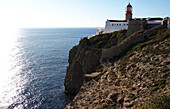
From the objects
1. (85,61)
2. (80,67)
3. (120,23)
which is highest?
(120,23)

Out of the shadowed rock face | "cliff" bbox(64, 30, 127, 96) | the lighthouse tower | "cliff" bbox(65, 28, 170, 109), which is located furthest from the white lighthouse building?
"cliff" bbox(65, 28, 170, 109)

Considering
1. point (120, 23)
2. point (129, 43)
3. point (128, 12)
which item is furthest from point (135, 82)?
point (128, 12)

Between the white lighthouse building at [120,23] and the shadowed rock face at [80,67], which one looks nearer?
the shadowed rock face at [80,67]

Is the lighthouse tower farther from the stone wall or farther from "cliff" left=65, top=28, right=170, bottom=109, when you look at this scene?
the stone wall

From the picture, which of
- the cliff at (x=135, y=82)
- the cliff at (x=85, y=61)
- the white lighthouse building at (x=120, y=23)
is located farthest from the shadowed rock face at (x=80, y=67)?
the white lighthouse building at (x=120, y=23)

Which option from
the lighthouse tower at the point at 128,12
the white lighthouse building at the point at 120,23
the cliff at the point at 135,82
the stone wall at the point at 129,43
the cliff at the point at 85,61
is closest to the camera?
the cliff at the point at 135,82

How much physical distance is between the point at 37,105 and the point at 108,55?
80.7ft

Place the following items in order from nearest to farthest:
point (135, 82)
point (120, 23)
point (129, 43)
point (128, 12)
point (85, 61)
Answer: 1. point (135, 82)
2. point (129, 43)
3. point (85, 61)
4. point (128, 12)
5. point (120, 23)

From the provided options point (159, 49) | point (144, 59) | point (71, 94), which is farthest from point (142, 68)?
point (71, 94)

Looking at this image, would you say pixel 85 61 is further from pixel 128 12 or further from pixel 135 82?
pixel 128 12

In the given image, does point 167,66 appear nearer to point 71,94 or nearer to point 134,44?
point 134,44

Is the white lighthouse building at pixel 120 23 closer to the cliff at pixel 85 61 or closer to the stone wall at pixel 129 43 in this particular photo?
the cliff at pixel 85 61

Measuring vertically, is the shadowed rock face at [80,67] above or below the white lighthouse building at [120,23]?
below

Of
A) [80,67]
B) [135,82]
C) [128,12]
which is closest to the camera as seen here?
[135,82]
